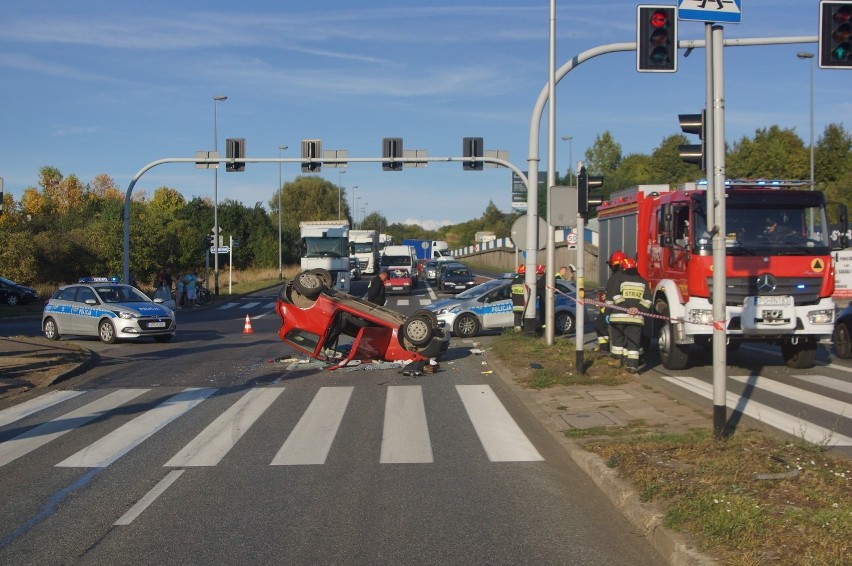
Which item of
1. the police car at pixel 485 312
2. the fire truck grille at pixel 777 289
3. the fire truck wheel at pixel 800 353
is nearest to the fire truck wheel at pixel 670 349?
the fire truck grille at pixel 777 289

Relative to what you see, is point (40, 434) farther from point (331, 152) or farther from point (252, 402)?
point (331, 152)

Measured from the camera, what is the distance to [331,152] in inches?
1185

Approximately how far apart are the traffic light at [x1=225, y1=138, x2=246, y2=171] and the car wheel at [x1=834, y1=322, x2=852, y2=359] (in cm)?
2034

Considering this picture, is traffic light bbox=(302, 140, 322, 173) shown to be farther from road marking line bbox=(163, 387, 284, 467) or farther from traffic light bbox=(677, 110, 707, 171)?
traffic light bbox=(677, 110, 707, 171)

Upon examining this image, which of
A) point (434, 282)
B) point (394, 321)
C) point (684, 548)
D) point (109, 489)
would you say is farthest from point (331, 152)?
point (434, 282)

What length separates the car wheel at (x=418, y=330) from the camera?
15.6m

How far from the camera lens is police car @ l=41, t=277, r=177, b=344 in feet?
69.8

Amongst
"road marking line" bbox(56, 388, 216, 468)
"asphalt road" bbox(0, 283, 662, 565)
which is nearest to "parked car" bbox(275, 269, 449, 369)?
"asphalt road" bbox(0, 283, 662, 565)

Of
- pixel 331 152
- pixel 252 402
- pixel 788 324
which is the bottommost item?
pixel 252 402

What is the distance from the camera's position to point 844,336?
16.6 meters

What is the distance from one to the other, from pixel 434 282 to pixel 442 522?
54389 mm

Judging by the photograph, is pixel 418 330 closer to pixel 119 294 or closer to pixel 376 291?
pixel 376 291

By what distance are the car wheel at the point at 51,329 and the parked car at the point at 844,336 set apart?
715 inches

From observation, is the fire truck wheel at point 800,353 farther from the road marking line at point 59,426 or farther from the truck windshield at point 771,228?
the road marking line at point 59,426
